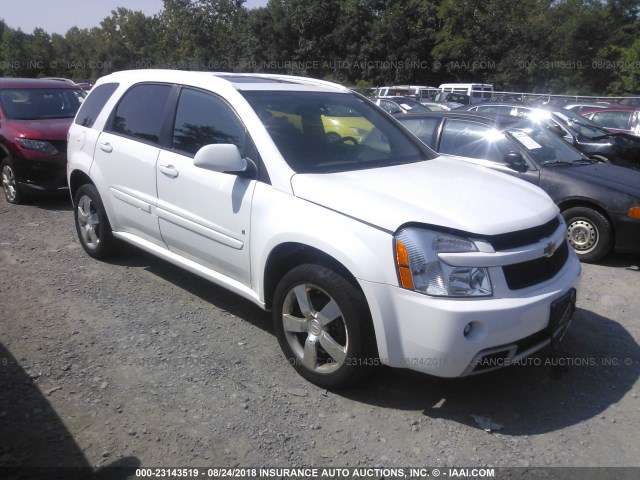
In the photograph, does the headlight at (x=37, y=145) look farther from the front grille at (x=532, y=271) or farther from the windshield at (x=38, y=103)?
the front grille at (x=532, y=271)

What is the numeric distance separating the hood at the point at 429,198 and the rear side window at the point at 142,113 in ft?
5.65

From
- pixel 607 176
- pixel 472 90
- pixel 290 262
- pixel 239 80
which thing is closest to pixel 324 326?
pixel 290 262

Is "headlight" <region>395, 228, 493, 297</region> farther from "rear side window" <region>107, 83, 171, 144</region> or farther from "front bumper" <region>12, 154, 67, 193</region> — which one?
"front bumper" <region>12, 154, 67, 193</region>

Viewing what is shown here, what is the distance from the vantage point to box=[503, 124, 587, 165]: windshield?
21.5 ft

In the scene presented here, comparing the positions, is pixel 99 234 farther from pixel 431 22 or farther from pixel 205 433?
pixel 431 22

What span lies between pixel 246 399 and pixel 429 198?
163cm

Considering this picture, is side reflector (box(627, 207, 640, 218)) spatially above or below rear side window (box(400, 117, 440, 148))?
below

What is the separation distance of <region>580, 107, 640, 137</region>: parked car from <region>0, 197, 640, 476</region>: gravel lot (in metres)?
8.98

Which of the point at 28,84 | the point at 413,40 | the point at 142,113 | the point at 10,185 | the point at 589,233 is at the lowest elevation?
the point at 589,233

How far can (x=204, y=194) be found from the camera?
4.08 metres

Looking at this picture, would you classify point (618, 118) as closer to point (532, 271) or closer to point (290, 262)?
point (532, 271)

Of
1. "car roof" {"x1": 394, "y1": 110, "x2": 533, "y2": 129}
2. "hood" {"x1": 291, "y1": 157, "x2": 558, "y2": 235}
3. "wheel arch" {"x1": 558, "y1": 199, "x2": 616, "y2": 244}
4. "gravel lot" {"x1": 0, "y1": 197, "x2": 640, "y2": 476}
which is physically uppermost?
"car roof" {"x1": 394, "y1": 110, "x2": 533, "y2": 129}

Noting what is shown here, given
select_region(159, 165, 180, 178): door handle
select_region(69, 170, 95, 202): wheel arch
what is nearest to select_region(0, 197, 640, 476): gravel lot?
select_region(159, 165, 180, 178): door handle

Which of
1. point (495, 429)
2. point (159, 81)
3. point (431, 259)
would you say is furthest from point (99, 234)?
point (495, 429)
